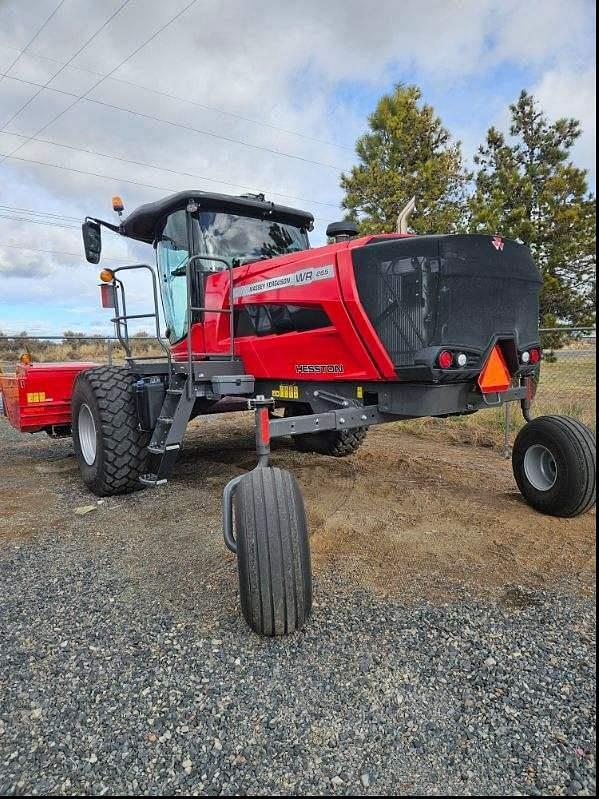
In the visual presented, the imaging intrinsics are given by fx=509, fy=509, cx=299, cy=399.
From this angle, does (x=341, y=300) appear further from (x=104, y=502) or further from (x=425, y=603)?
(x=104, y=502)

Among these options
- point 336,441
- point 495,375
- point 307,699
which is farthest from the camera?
point 336,441

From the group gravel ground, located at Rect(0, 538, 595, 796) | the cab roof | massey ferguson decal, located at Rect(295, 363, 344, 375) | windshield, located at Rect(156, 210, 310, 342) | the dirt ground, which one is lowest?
gravel ground, located at Rect(0, 538, 595, 796)

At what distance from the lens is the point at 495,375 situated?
330cm

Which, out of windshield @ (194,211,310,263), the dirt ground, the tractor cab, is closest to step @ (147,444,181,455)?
the dirt ground

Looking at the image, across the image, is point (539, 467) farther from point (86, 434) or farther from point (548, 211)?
point (548, 211)

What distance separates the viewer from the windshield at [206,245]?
4727mm

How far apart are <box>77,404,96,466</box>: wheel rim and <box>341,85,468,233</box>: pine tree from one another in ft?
30.6

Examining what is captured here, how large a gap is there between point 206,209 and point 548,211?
25.3 feet

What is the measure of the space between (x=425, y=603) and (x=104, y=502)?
314 centimetres

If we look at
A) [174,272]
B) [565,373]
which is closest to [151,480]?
[174,272]

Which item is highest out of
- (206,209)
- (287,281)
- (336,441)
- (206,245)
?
(206,209)

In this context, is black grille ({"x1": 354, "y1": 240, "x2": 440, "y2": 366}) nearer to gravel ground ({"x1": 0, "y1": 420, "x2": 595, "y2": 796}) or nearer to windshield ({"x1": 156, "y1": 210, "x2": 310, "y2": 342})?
gravel ground ({"x1": 0, "y1": 420, "x2": 595, "y2": 796})

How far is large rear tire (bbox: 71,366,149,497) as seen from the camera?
460 cm

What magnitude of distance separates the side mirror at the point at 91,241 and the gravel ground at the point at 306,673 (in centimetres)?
266
